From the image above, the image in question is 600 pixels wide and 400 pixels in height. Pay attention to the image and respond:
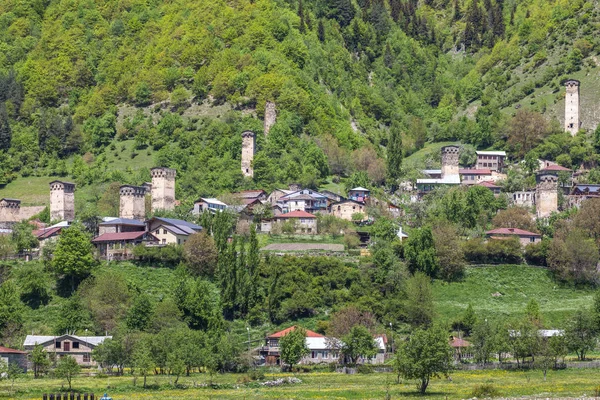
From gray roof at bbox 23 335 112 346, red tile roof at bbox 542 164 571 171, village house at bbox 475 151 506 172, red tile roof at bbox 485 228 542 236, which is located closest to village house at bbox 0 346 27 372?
gray roof at bbox 23 335 112 346

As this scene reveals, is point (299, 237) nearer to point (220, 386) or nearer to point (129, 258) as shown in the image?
point (129, 258)

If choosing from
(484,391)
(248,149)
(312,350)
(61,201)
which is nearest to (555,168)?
(248,149)

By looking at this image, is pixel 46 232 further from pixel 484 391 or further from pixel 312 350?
pixel 484 391

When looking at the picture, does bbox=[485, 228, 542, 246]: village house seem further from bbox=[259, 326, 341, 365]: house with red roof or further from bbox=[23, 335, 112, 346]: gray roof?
bbox=[23, 335, 112, 346]: gray roof

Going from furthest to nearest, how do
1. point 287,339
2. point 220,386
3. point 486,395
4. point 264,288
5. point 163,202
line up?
point 163,202 → point 264,288 → point 287,339 → point 220,386 → point 486,395

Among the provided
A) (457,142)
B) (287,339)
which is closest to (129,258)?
(287,339)

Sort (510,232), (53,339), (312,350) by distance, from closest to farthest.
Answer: (53,339) < (312,350) < (510,232)
